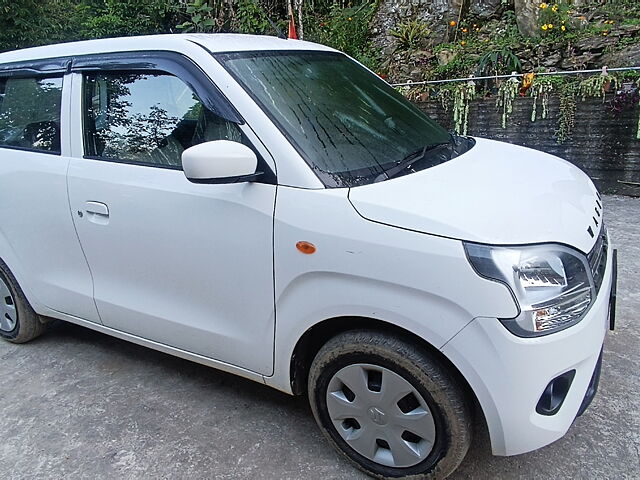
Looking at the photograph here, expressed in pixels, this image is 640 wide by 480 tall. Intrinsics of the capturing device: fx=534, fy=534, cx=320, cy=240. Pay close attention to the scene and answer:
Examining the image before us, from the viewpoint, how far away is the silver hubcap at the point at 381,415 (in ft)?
6.70

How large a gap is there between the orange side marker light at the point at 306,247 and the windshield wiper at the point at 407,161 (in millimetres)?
379

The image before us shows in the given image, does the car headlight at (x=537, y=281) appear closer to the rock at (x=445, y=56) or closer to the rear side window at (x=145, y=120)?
the rear side window at (x=145, y=120)

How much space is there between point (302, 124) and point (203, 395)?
1.56 m

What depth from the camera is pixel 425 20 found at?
27.0 ft

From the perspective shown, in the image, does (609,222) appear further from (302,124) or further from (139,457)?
(139,457)

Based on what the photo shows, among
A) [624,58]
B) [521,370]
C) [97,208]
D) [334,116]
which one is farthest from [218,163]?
[624,58]

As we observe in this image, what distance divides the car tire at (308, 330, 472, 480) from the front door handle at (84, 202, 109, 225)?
1277 millimetres

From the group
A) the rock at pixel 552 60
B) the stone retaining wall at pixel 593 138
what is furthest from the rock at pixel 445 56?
the stone retaining wall at pixel 593 138

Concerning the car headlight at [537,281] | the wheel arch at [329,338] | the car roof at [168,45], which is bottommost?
the wheel arch at [329,338]

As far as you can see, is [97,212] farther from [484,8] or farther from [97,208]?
[484,8]

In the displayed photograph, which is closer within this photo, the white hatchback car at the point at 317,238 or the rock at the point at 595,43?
the white hatchback car at the point at 317,238

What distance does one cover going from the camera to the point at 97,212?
2660mm

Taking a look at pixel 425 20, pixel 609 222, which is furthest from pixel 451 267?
pixel 425 20

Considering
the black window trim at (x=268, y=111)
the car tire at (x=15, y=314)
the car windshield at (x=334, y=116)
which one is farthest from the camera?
the car tire at (x=15, y=314)
